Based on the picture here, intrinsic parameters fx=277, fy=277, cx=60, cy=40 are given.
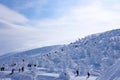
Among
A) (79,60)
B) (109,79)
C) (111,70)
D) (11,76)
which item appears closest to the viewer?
(109,79)

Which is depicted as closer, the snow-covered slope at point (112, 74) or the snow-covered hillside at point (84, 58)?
the snow-covered slope at point (112, 74)

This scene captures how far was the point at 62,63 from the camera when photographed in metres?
148

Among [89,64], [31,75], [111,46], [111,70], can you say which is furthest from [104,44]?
[111,70]

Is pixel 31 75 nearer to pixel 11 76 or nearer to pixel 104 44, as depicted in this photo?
pixel 11 76

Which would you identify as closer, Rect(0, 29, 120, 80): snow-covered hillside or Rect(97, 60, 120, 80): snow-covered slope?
Rect(97, 60, 120, 80): snow-covered slope

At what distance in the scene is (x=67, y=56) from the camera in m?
165

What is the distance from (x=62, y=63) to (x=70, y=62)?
441cm

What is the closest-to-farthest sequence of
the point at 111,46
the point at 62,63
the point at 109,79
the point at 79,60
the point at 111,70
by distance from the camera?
the point at 109,79 < the point at 111,70 < the point at 62,63 < the point at 79,60 < the point at 111,46

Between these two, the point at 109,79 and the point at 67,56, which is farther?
the point at 67,56

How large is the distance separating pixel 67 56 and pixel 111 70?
14234 cm

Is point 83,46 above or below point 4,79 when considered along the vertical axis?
above

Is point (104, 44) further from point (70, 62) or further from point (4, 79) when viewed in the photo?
point (4, 79)

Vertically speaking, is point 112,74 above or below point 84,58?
below

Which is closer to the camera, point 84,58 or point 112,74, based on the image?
point 112,74
